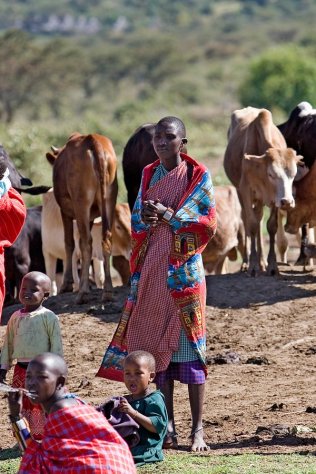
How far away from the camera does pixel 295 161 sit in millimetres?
12711

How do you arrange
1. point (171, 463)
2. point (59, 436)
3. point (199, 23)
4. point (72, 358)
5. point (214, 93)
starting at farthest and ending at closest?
point (199, 23) < point (214, 93) < point (72, 358) < point (171, 463) < point (59, 436)

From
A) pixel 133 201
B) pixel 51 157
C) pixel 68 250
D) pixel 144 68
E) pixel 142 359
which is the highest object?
pixel 144 68

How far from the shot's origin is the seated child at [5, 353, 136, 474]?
18.3ft

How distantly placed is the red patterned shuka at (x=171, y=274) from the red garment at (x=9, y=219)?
70 centimetres

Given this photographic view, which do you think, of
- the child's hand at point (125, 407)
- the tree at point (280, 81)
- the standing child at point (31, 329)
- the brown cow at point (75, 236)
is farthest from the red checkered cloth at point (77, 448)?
the tree at point (280, 81)

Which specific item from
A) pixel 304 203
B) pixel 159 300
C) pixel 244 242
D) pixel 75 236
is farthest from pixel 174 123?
pixel 244 242

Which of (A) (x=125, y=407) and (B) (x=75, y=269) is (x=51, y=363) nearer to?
(A) (x=125, y=407)

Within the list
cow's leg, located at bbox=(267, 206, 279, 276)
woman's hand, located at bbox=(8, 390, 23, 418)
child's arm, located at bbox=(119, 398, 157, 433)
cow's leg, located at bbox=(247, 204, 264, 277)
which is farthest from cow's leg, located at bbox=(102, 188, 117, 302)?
woman's hand, located at bbox=(8, 390, 23, 418)

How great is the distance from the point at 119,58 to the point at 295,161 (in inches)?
2792

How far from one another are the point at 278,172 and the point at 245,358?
2.62 metres

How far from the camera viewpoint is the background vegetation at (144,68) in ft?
128

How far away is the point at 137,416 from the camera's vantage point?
6.89 m

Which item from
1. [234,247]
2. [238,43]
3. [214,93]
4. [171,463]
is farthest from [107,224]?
[238,43]

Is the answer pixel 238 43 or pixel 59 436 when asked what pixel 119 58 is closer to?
pixel 238 43
